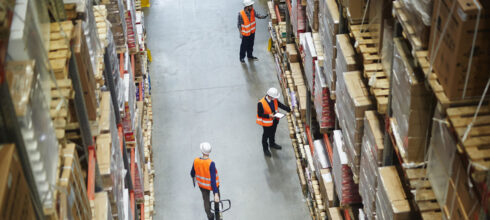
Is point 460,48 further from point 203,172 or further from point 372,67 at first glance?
point 203,172

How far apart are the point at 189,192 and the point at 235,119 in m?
2.26

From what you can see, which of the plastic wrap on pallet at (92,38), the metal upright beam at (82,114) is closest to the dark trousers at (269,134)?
the plastic wrap on pallet at (92,38)

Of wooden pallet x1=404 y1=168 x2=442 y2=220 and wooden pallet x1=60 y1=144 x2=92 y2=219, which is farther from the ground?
wooden pallet x1=60 y1=144 x2=92 y2=219

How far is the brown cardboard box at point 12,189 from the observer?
3.00 metres

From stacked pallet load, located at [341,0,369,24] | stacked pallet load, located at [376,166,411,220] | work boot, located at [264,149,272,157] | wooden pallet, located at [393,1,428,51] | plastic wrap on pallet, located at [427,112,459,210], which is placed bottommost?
work boot, located at [264,149,272,157]

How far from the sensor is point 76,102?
18.6 ft

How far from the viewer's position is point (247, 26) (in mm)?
13797

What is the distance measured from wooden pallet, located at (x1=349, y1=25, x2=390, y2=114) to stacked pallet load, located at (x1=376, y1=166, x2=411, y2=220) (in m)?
0.58

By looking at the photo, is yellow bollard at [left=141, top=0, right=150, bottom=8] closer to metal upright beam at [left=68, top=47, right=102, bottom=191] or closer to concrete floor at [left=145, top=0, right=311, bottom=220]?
concrete floor at [left=145, top=0, right=311, bottom=220]

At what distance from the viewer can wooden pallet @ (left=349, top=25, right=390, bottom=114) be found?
5.90 m

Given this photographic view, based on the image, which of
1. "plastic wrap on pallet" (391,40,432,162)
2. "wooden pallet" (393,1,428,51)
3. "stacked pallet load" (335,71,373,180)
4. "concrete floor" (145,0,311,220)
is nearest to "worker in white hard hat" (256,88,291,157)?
"concrete floor" (145,0,311,220)

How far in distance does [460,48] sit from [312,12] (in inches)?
192

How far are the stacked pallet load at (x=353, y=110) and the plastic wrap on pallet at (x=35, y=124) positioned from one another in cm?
327

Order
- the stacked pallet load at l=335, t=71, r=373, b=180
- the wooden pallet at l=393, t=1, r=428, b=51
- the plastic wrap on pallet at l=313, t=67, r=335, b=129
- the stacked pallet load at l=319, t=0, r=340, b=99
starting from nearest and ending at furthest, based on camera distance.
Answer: the wooden pallet at l=393, t=1, r=428, b=51 → the stacked pallet load at l=335, t=71, r=373, b=180 → the stacked pallet load at l=319, t=0, r=340, b=99 → the plastic wrap on pallet at l=313, t=67, r=335, b=129
